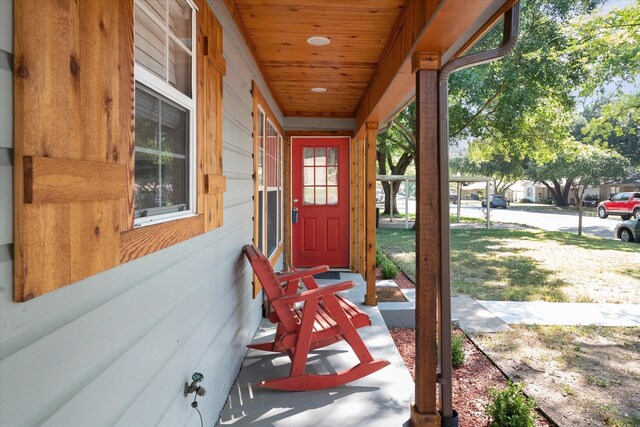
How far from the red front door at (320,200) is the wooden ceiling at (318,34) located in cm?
157

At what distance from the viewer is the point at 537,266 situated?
7.81 m

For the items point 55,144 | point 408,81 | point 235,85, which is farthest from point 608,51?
point 55,144

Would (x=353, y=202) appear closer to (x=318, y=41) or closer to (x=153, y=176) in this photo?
(x=318, y=41)

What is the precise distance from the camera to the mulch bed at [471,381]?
2580 millimetres

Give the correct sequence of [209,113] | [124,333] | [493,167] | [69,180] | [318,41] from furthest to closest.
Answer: [493,167] < [318,41] < [209,113] < [124,333] < [69,180]

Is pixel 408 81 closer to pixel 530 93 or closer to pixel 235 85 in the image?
pixel 235 85

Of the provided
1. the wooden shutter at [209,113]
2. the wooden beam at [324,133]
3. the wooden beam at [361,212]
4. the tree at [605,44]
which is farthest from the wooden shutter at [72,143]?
the tree at [605,44]

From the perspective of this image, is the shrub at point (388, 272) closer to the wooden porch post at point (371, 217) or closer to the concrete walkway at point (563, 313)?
the concrete walkway at point (563, 313)

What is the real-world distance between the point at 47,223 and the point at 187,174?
1.01m

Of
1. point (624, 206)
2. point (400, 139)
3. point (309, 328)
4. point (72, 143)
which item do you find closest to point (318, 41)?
point (309, 328)

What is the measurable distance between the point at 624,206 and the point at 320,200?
1961 centimetres

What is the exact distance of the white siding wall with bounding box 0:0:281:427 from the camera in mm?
737

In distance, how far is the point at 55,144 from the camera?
0.83 meters

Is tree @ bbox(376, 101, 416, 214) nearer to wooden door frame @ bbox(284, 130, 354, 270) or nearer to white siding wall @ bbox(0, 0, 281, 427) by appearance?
wooden door frame @ bbox(284, 130, 354, 270)
